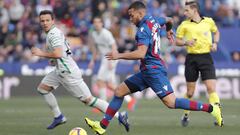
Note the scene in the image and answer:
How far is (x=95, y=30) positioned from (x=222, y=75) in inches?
276

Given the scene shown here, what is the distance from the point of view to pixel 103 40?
809 inches

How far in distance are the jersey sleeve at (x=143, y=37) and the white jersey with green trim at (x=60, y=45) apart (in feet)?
6.71

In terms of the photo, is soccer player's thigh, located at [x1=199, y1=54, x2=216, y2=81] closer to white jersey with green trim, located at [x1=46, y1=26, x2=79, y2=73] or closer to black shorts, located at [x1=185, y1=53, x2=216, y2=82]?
black shorts, located at [x1=185, y1=53, x2=216, y2=82]

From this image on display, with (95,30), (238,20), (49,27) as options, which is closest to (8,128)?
(49,27)

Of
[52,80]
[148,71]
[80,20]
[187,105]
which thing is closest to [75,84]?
[52,80]

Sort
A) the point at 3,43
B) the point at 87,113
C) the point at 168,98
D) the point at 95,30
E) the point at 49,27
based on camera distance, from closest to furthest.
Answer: the point at 168,98, the point at 49,27, the point at 87,113, the point at 95,30, the point at 3,43

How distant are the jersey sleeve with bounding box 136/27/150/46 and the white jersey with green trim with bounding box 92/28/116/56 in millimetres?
8071

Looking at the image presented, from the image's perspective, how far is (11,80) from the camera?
25797mm

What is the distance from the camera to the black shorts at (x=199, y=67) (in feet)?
50.1

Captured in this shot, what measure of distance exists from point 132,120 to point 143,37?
15.4 feet

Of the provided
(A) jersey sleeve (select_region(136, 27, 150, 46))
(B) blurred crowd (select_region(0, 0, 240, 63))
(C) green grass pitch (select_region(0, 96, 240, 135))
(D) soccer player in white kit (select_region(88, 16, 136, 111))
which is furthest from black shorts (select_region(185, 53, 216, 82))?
(B) blurred crowd (select_region(0, 0, 240, 63))

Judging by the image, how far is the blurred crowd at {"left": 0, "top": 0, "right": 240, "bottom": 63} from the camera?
27.5 m

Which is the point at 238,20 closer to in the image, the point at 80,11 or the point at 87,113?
the point at 80,11

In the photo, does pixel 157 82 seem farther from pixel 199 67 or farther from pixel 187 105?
pixel 199 67
